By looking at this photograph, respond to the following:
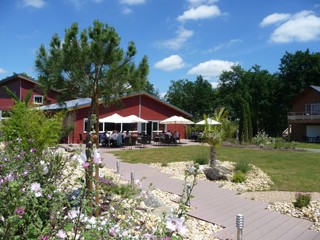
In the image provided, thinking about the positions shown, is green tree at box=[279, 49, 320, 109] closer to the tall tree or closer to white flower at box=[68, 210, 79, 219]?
the tall tree

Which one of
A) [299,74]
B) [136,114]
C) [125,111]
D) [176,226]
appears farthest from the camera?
[299,74]

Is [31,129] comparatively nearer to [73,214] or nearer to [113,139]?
[73,214]

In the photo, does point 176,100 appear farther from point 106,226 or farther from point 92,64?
point 106,226

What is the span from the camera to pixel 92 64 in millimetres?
7039

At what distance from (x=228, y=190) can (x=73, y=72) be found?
4808 millimetres

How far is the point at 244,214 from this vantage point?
5.86 metres

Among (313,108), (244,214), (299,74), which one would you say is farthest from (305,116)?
(244,214)

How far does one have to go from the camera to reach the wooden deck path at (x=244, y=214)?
486cm

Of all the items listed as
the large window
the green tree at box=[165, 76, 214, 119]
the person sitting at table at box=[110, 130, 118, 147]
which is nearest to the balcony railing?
the large window

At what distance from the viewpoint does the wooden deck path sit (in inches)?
191

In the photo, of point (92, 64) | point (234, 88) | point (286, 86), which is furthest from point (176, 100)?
point (92, 64)

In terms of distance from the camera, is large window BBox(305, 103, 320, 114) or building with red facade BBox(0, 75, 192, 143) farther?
large window BBox(305, 103, 320, 114)

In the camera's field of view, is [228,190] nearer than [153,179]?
Yes

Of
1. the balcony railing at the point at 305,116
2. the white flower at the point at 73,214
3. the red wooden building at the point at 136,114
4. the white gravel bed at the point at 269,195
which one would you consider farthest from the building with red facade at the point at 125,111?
the white flower at the point at 73,214
